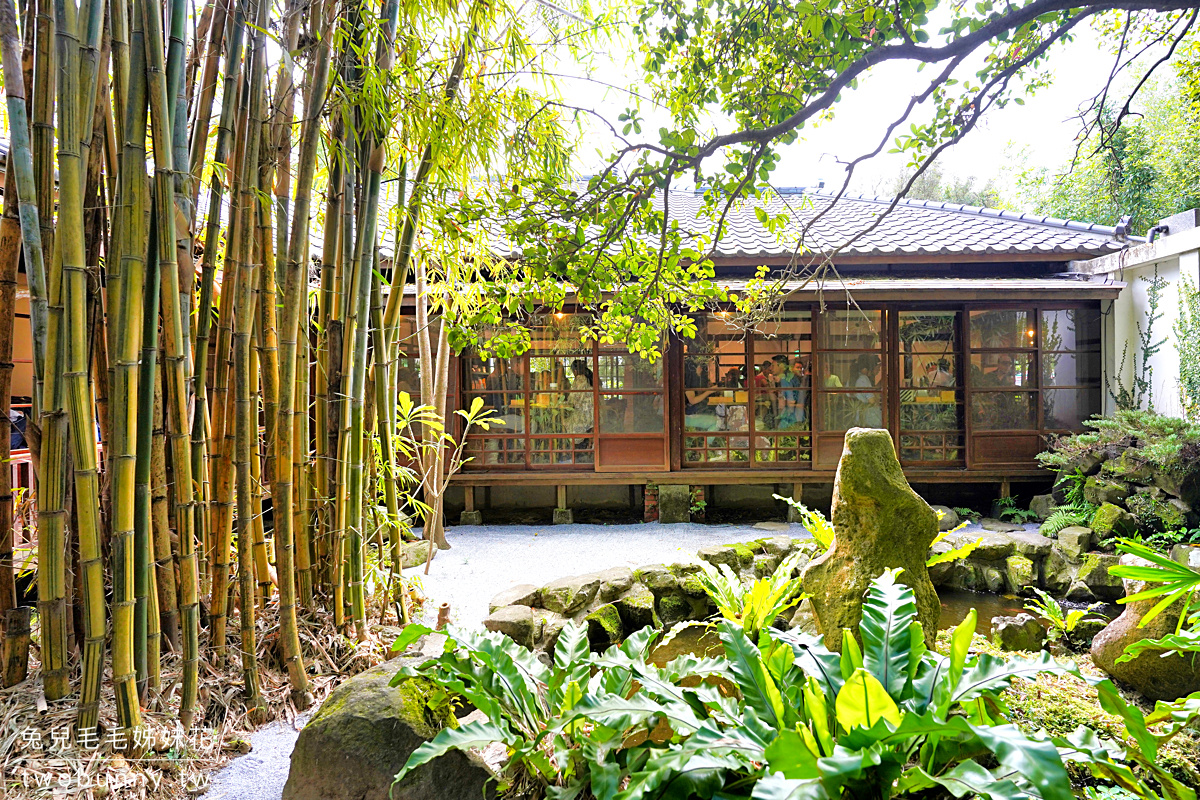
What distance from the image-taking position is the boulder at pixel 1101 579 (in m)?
4.02

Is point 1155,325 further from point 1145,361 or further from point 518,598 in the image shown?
point 518,598

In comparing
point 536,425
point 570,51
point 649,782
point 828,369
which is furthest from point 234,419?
point 828,369

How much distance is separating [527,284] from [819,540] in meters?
2.33

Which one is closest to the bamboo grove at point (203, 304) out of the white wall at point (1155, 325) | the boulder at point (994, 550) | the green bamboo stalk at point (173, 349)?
the green bamboo stalk at point (173, 349)

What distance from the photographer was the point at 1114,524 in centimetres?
505

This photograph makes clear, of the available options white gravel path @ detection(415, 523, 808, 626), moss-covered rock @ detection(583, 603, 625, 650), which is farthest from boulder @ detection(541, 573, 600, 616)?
white gravel path @ detection(415, 523, 808, 626)

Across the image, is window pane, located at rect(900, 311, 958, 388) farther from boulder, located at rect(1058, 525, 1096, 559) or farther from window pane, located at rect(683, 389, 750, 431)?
boulder, located at rect(1058, 525, 1096, 559)

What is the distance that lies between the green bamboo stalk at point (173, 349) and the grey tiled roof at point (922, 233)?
4.30m

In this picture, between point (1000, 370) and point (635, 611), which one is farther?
point (1000, 370)

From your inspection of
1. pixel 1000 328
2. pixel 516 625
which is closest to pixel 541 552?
pixel 516 625

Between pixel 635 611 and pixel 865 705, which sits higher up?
pixel 865 705

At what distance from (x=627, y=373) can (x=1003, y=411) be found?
3.68 m

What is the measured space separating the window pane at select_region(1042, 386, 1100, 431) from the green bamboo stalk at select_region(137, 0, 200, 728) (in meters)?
7.13

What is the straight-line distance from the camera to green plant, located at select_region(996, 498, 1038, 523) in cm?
600
